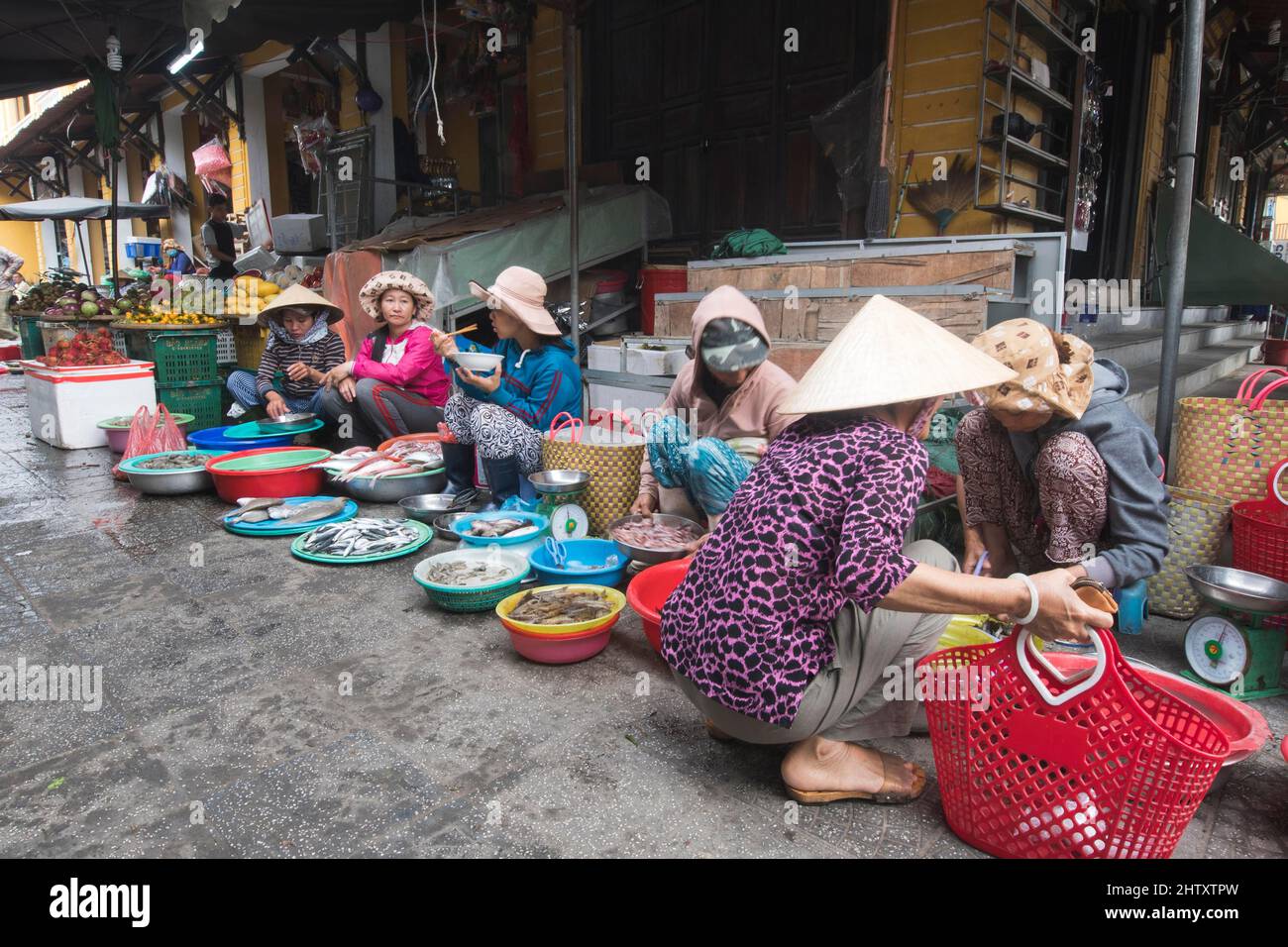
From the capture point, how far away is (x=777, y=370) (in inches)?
142

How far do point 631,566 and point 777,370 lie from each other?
1.15m

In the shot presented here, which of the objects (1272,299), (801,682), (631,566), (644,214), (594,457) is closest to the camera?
(801,682)

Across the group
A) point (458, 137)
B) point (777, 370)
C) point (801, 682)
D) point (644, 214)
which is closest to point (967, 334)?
point (777, 370)

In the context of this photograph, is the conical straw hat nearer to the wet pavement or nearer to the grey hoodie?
the grey hoodie

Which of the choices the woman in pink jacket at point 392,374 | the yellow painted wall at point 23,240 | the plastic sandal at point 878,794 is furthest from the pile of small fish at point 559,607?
the yellow painted wall at point 23,240

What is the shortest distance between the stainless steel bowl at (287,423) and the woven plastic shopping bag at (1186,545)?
5.31 m

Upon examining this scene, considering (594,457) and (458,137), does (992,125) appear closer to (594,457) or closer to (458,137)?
(594,457)

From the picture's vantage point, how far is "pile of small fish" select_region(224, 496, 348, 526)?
446 centimetres

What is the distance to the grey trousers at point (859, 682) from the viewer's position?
1.98m

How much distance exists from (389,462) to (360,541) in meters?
1.10

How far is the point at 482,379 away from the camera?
13.9 ft

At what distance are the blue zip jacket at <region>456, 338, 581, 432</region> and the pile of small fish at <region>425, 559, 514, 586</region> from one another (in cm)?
113

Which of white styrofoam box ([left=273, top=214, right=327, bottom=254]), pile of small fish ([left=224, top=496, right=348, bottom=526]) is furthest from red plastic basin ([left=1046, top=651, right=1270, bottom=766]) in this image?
white styrofoam box ([left=273, top=214, right=327, bottom=254])

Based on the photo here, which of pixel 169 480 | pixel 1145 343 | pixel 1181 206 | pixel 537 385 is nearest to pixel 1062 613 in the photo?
pixel 1181 206
